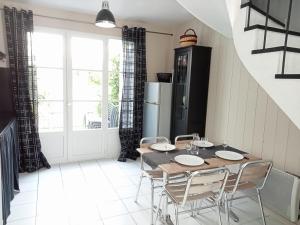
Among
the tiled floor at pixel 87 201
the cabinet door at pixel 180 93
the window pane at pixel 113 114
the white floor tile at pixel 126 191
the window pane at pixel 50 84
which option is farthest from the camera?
the window pane at pixel 113 114

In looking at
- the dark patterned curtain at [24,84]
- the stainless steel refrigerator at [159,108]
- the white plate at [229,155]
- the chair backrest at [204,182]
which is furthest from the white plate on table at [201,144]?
the dark patterned curtain at [24,84]

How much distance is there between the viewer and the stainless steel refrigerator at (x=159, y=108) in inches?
154

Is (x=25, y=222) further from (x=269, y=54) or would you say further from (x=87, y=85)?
(x=269, y=54)

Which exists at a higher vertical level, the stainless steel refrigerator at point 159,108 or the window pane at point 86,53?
the window pane at point 86,53

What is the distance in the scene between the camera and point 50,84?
3.73 meters

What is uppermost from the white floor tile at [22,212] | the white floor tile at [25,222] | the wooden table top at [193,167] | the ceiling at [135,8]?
the ceiling at [135,8]

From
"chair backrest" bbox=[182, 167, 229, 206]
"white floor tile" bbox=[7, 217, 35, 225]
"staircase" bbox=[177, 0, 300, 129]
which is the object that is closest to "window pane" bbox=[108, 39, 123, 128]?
"white floor tile" bbox=[7, 217, 35, 225]

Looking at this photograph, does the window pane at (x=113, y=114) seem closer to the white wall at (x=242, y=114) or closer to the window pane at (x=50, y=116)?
the window pane at (x=50, y=116)

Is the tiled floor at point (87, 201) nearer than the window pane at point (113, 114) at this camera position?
Yes

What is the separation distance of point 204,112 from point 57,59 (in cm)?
253

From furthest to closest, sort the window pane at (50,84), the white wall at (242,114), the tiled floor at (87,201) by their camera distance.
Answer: the window pane at (50,84)
the white wall at (242,114)
the tiled floor at (87,201)

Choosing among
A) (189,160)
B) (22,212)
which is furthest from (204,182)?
(22,212)

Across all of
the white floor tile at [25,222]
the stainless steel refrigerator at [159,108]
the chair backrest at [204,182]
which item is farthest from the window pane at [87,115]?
the chair backrest at [204,182]

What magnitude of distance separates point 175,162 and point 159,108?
1809 mm
